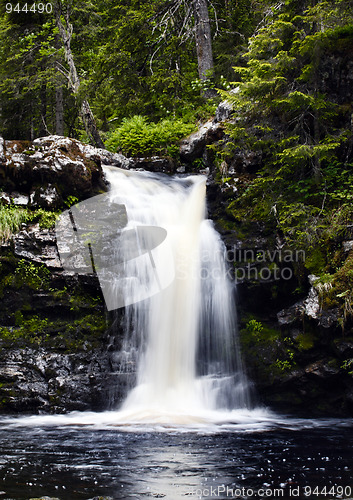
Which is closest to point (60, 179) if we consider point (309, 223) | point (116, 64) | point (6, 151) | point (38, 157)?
point (38, 157)

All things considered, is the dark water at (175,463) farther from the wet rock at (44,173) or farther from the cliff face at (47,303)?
the wet rock at (44,173)

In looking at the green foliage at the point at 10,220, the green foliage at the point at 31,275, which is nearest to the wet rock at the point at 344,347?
the green foliage at the point at 31,275

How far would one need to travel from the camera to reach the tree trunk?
14094 millimetres

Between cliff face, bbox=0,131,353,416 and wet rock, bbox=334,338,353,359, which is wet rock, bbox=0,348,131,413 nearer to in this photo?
cliff face, bbox=0,131,353,416

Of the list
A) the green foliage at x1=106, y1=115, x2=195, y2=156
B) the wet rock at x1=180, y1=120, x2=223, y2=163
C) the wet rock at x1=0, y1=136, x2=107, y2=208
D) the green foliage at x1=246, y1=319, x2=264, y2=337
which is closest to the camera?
the green foliage at x1=246, y1=319, x2=264, y2=337

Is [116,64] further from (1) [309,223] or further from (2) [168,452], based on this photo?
(2) [168,452]

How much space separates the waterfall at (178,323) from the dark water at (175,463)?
1407 mm

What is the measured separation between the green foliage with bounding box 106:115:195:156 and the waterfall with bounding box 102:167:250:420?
329cm

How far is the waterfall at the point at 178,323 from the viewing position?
287 inches

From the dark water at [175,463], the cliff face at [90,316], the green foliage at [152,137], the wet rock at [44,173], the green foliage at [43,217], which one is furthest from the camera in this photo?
the green foliage at [152,137]

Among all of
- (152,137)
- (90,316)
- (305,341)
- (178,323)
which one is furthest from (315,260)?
(152,137)

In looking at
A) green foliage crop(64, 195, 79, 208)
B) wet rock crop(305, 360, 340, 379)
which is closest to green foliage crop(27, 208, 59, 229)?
green foliage crop(64, 195, 79, 208)

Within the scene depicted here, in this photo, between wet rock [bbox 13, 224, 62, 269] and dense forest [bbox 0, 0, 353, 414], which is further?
wet rock [bbox 13, 224, 62, 269]

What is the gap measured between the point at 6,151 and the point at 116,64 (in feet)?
25.8
